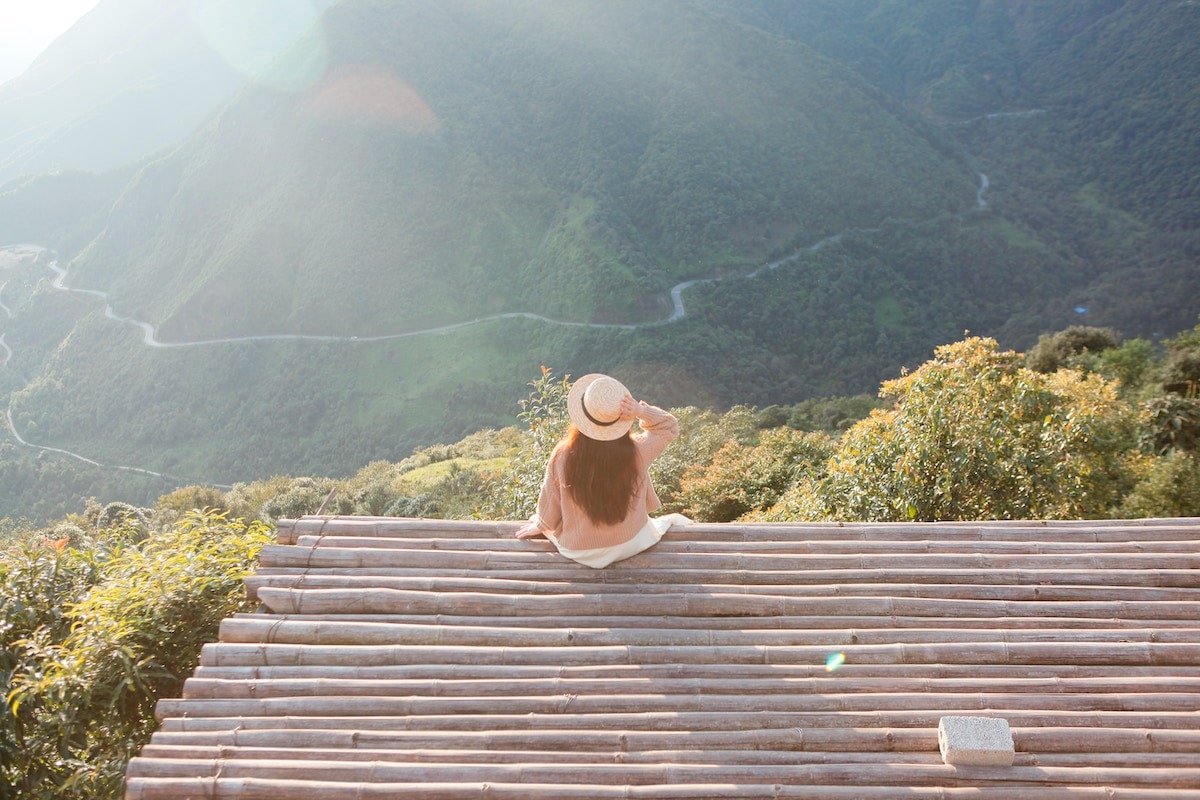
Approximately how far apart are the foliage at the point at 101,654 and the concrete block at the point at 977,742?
400 centimetres

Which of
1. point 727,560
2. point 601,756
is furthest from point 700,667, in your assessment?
point 727,560

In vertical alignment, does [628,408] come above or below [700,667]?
above

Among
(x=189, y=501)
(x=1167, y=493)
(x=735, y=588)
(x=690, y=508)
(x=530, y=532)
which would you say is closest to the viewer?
(x=735, y=588)

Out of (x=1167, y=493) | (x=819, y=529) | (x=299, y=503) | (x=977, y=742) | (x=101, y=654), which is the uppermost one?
(x=977, y=742)

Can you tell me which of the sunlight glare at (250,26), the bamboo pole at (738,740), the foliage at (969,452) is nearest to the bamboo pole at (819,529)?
the bamboo pole at (738,740)

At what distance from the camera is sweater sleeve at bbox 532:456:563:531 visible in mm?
4355

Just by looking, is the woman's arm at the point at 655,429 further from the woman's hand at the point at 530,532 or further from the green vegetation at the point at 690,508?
the green vegetation at the point at 690,508

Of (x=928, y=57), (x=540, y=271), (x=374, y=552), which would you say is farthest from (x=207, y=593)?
(x=928, y=57)

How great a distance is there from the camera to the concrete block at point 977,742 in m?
3.16

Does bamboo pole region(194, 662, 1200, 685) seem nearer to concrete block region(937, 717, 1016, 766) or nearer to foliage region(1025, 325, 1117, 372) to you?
concrete block region(937, 717, 1016, 766)

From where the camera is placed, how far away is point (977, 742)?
Answer: 3180 mm

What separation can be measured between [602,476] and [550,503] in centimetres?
38

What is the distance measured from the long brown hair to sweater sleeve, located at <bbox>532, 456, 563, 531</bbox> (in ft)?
0.41

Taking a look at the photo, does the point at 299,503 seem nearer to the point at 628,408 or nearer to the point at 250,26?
the point at 628,408
